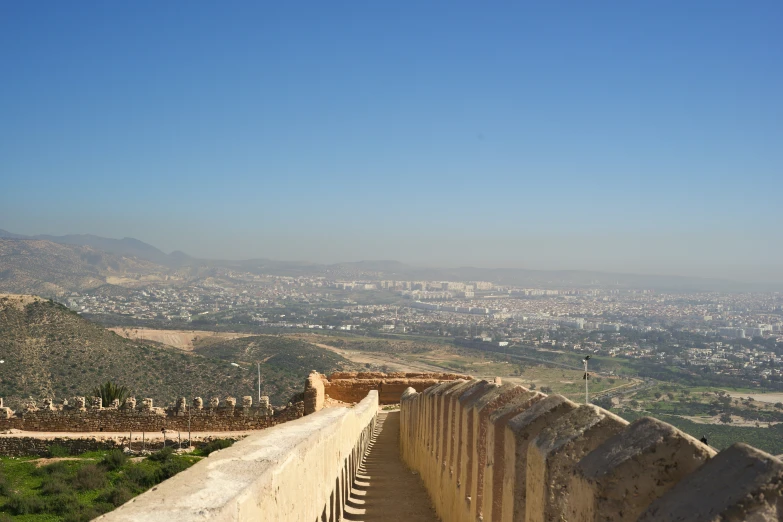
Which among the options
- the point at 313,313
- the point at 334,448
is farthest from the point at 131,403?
the point at 313,313

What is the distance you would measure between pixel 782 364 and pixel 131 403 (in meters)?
60.8

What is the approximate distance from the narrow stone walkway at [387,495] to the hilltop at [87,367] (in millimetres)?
26268

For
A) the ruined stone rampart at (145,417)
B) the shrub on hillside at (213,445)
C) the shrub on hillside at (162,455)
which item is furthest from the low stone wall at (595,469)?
the ruined stone rampart at (145,417)

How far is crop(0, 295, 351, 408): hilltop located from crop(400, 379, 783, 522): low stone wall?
113ft

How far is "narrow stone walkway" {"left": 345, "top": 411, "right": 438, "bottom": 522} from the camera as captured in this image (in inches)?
305

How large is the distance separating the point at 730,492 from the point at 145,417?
1023 inches

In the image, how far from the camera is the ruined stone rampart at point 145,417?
25.5 metres

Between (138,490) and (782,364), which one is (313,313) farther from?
(138,490)

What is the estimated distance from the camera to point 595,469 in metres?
2.49

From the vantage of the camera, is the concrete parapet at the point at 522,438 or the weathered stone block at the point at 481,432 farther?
the weathered stone block at the point at 481,432

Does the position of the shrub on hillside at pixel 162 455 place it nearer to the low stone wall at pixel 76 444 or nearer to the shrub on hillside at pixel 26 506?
the low stone wall at pixel 76 444

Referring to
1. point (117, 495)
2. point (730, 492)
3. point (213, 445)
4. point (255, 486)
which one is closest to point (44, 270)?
point (213, 445)

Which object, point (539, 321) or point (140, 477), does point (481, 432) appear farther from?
point (539, 321)

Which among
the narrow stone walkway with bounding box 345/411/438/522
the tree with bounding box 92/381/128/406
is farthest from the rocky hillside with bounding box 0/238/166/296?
the narrow stone walkway with bounding box 345/411/438/522
